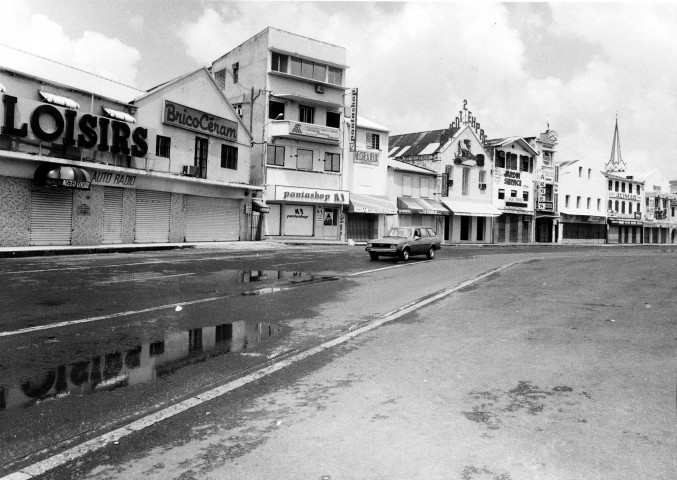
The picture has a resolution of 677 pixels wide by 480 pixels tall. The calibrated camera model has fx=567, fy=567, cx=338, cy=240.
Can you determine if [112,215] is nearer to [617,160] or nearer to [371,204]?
[371,204]

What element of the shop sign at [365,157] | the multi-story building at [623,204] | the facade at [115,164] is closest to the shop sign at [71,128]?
the facade at [115,164]

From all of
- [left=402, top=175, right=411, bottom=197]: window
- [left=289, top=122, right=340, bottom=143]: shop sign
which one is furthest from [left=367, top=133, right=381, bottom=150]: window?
[left=289, top=122, right=340, bottom=143]: shop sign

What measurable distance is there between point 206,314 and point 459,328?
4.05 meters

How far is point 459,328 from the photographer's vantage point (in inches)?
336

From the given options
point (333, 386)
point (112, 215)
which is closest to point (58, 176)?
point (112, 215)

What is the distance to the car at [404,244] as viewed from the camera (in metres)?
22.8

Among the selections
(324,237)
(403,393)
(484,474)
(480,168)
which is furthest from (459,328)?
(480,168)

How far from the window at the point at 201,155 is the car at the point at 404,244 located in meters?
14.1

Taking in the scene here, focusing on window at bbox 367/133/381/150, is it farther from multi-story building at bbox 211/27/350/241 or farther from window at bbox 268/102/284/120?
window at bbox 268/102/284/120

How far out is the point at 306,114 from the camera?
42094mm

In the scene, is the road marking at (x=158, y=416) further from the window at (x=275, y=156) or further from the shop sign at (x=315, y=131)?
the window at (x=275, y=156)

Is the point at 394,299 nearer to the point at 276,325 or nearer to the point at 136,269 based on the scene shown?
the point at 276,325

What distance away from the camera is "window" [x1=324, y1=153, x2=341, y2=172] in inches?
1688

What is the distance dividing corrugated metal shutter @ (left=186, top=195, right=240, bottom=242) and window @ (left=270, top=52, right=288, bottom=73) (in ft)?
34.1
